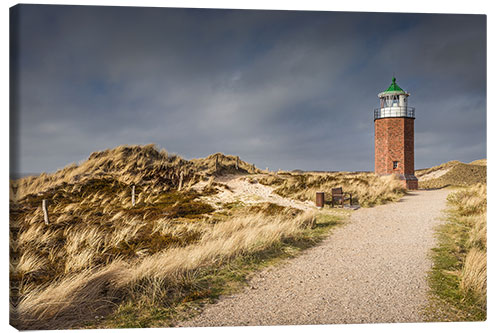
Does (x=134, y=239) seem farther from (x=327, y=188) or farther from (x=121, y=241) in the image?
(x=327, y=188)

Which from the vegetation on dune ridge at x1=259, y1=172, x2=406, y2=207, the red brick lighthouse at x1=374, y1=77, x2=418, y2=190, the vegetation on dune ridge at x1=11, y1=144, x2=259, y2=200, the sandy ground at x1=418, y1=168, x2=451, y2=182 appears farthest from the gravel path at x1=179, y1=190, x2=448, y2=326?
the sandy ground at x1=418, y1=168, x2=451, y2=182

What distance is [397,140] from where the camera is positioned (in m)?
17.2

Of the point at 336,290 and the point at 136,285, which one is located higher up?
the point at 136,285

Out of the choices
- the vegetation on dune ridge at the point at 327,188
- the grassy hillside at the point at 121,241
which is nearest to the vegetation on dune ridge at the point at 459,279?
the grassy hillside at the point at 121,241

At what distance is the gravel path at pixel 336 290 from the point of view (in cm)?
319

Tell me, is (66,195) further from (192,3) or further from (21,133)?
(192,3)

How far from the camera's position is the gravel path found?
319 centimetres

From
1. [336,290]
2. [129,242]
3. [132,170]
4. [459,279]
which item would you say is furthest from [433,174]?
[129,242]

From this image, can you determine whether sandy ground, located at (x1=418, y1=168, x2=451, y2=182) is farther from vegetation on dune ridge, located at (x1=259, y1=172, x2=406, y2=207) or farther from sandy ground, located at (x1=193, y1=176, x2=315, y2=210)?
sandy ground, located at (x1=193, y1=176, x2=315, y2=210)

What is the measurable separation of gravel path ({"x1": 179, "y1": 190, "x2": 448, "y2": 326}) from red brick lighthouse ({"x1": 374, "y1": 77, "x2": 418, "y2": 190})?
12.4 metres

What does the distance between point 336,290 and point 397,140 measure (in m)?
15.8

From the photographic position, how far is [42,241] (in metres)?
4.62

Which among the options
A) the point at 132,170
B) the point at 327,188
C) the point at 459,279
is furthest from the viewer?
the point at 327,188

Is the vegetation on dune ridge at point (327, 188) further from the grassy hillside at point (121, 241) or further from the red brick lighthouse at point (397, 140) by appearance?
the red brick lighthouse at point (397, 140)
